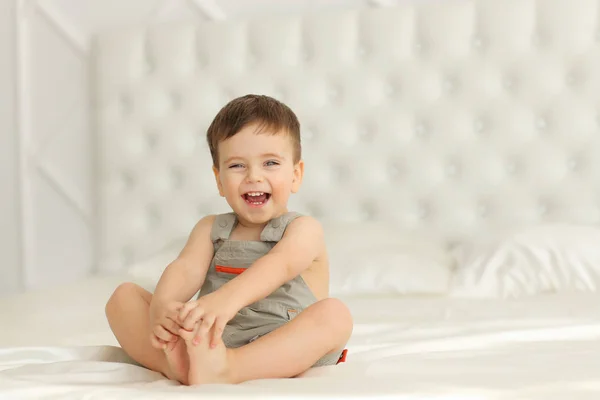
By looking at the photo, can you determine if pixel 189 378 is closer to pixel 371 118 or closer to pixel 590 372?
pixel 590 372

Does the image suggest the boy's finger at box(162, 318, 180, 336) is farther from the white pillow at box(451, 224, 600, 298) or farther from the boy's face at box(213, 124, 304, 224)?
the white pillow at box(451, 224, 600, 298)

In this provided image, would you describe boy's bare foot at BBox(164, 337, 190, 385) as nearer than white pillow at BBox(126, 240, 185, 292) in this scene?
Yes

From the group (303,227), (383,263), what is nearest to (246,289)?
(303,227)

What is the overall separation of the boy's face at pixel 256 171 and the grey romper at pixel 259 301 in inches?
1.4

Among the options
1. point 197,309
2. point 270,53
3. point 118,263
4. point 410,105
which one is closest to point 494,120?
point 410,105

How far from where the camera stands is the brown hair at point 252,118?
1173 millimetres

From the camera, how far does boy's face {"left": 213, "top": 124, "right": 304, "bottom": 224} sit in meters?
1.17

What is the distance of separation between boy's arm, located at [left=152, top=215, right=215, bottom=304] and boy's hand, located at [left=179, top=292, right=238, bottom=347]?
14 centimetres

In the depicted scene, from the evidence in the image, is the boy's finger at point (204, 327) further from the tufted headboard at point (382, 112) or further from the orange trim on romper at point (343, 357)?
the tufted headboard at point (382, 112)

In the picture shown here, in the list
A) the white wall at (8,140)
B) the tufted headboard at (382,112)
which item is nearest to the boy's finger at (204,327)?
the tufted headboard at (382,112)

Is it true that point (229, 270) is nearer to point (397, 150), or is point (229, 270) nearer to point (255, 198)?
point (255, 198)

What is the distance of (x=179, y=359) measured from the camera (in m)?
0.98

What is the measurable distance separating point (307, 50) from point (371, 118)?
0.32 meters

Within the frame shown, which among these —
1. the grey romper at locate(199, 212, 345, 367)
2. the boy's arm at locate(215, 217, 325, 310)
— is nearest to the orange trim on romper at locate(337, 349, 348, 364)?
the grey romper at locate(199, 212, 345, 367)
